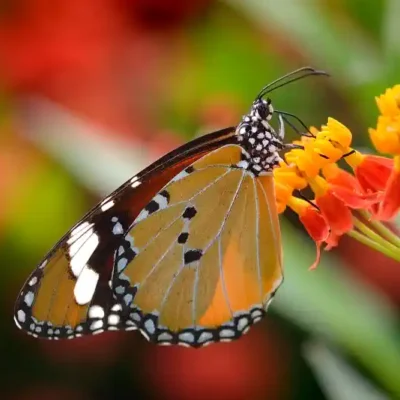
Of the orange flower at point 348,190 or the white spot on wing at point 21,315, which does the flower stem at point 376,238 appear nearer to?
the orange flower at point 348,190

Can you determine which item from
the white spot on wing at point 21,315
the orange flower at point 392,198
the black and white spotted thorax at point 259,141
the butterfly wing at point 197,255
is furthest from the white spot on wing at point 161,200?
the orange flower at point 392,198

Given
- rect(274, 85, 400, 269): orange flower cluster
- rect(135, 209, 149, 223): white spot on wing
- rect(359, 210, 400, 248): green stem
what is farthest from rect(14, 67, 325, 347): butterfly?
rect(359, 210, 400, 248): green stem

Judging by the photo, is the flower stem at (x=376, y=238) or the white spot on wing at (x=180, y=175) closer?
the flower stem at (x=376, y=238)

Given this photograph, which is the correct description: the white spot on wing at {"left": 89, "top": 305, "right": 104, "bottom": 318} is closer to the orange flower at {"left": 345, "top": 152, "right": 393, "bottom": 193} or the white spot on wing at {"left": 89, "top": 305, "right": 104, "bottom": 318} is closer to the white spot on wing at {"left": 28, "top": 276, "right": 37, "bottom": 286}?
the white spot on wing at {"left": 28, "top": 276, "right": 37, "bottom": 286}

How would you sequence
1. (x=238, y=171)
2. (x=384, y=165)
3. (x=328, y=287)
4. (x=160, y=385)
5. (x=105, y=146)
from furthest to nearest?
(x=160, y=385), (x=105, y=146), (x=328, y=287), (x=238, y=171), (x=384, y=165)

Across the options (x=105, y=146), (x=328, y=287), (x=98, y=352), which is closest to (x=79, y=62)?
→ (x=105, y=146)

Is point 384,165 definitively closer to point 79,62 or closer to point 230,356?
point 230,356

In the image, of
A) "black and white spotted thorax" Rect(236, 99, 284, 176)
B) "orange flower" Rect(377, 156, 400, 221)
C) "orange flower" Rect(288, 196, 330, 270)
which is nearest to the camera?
"orange flower" Rect(377, 156, 400, 221)
